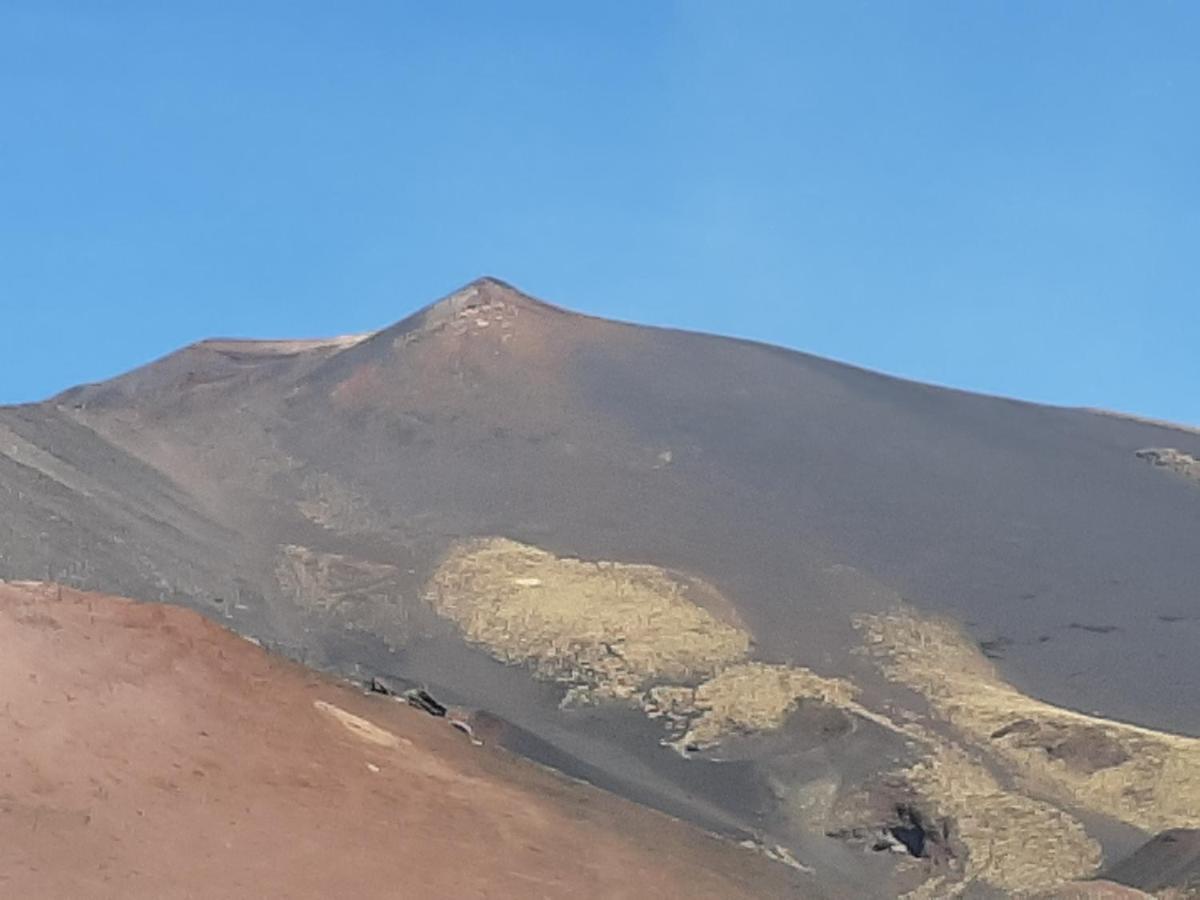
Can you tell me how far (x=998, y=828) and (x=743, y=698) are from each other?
5.76m

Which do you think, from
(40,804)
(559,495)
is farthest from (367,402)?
(40,804)

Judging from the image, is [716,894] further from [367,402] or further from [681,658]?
[367,402]

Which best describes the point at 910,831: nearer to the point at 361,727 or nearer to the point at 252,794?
the point at 361,727

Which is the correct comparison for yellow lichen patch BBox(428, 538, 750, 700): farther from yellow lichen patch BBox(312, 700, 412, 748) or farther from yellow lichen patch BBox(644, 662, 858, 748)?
yellow lichen patch BBox(312, 700, 412, 748)

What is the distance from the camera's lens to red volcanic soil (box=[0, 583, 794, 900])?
1280 centimetres

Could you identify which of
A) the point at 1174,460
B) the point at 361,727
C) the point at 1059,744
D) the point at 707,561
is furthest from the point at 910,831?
the point at 1174,460

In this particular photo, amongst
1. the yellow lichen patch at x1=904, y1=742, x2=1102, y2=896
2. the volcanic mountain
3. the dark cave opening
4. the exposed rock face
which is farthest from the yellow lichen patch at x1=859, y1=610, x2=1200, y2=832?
the exposed rock face

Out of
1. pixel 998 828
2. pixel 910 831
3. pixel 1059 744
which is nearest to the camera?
pixel 998 828

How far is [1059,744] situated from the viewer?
90.6 ft

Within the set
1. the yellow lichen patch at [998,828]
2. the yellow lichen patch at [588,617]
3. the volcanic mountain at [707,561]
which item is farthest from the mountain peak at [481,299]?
the yellow lichen patch at [998,828]

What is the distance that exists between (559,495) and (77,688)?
952 inches

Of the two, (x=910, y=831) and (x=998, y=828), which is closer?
(x=998, y=828)

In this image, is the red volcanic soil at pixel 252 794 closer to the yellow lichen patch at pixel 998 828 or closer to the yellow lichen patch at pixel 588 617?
the yellow lichen patch at pixel 998 828

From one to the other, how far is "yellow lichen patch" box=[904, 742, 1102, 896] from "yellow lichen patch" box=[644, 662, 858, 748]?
2727 millimetres
